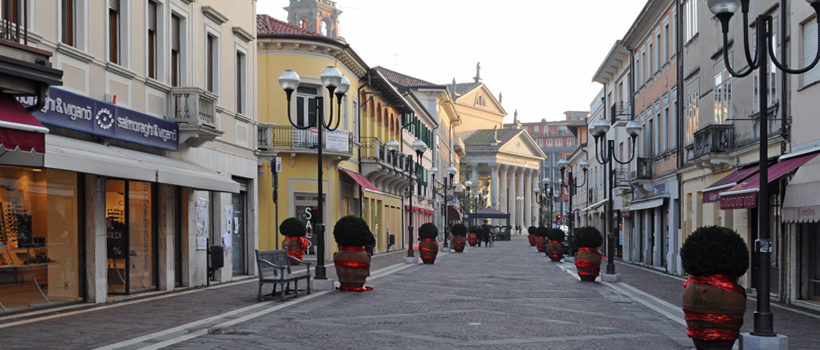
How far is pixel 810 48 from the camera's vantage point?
635 inches

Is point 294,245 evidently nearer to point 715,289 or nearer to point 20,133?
Result: point 20,133

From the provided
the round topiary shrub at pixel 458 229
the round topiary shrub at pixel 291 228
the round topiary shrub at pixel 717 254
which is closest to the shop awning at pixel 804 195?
the round topiary shrub at pixel 717 254

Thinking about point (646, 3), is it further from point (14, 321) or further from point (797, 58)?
point (14, 321)

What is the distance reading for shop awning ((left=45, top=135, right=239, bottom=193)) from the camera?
11.9 metres

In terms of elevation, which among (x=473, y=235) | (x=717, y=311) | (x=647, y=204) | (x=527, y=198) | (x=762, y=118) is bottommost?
(x=473, y=235)

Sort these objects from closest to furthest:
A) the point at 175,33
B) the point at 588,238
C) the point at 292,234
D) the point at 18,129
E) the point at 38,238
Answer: the point at 18,129
the point at 38,238
the point at 175,33
the point at 588,238
the point at 292,234

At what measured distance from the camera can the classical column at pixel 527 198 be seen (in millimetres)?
128500

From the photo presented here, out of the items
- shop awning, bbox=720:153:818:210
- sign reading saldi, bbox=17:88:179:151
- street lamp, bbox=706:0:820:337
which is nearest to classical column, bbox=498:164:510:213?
shop awning, bbox=720:153:818:210

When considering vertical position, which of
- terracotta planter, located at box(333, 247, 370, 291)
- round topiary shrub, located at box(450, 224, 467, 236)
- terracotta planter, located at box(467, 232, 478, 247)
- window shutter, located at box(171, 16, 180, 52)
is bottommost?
terracotta planter, located at box(467, 232, 478, 247)

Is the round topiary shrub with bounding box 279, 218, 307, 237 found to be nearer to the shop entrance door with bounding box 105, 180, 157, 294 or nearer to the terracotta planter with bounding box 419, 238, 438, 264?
the terracotta planter with bounding box 419, 238, 438, 264

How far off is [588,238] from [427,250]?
10.3 meters

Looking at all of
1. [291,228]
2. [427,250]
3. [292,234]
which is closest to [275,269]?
[291,228]

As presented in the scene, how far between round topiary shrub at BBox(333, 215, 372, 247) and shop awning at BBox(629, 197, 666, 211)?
15773mm

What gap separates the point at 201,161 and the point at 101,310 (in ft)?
20.1
